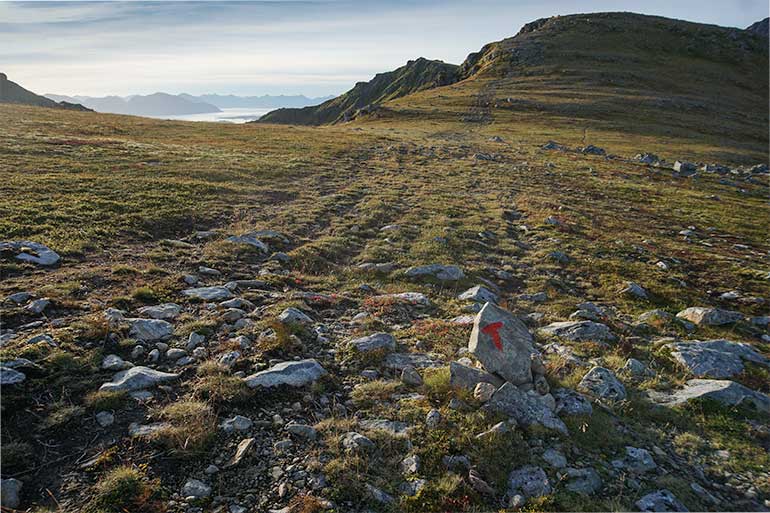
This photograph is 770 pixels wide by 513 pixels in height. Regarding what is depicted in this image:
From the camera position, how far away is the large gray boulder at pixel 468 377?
734 cm

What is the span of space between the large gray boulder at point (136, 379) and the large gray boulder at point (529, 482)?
5.82m

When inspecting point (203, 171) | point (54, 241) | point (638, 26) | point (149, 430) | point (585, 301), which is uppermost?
point (638, 26)

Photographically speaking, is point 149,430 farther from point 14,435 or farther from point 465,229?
point 465,229

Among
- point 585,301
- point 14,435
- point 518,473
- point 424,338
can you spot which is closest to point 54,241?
point 14,435

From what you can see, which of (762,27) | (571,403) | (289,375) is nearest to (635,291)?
(571,403)

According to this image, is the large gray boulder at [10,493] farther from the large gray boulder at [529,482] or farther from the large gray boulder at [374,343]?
the large gray boulder at [529,482]

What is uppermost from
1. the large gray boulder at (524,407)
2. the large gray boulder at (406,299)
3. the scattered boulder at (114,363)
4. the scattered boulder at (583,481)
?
the scattered boulder at (114,363)

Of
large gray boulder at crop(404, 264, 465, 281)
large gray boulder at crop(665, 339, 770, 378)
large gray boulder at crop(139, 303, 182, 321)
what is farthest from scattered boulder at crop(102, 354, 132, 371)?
→ large gray boulder at crop(665, 339, 770, 378)

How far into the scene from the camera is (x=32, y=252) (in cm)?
1156

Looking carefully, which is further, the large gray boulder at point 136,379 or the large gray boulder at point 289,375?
the large gray boulder at point 289,375

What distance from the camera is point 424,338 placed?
31.5 ft

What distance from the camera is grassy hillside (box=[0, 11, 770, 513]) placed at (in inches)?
217

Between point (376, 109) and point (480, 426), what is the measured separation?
318 ft

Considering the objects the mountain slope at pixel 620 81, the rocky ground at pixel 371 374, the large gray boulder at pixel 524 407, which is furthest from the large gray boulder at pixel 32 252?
the mountain slope at pixel 620 81
